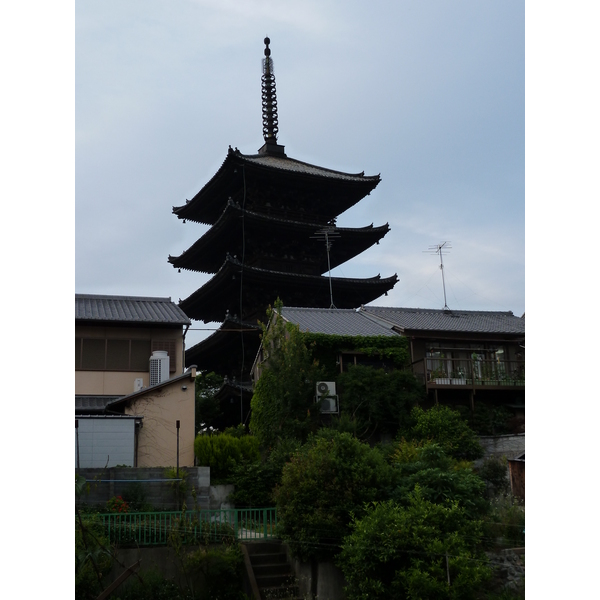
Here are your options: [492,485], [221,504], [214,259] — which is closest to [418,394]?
[492,485]

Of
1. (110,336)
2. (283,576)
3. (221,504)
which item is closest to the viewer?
(283,576)

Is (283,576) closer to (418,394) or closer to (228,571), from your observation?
(228,571)

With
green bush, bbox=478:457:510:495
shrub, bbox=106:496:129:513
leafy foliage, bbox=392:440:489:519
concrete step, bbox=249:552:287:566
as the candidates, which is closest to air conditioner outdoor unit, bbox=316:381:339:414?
green bush, bbox=478:457:510:495

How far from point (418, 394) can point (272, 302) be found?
12169mm

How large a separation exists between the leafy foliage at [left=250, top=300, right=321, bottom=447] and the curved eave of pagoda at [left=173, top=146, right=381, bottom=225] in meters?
12.3

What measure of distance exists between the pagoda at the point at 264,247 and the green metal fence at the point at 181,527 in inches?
603

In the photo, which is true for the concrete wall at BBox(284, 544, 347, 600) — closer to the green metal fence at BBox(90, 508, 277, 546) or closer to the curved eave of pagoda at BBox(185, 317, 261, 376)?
the green metal fence at BBox(90, 508, 277, 546)

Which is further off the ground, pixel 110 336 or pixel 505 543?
pixel 110 336

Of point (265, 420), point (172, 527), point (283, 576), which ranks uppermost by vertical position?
point (265, 420)

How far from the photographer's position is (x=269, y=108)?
40.4m

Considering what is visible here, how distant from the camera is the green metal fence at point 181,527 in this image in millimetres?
13953

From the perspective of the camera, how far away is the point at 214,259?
35.8m

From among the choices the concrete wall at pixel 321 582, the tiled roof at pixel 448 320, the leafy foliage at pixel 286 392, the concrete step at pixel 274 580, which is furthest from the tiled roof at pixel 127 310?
the concrete wall at pixel 321 582

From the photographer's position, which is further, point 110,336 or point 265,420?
point 110,336
